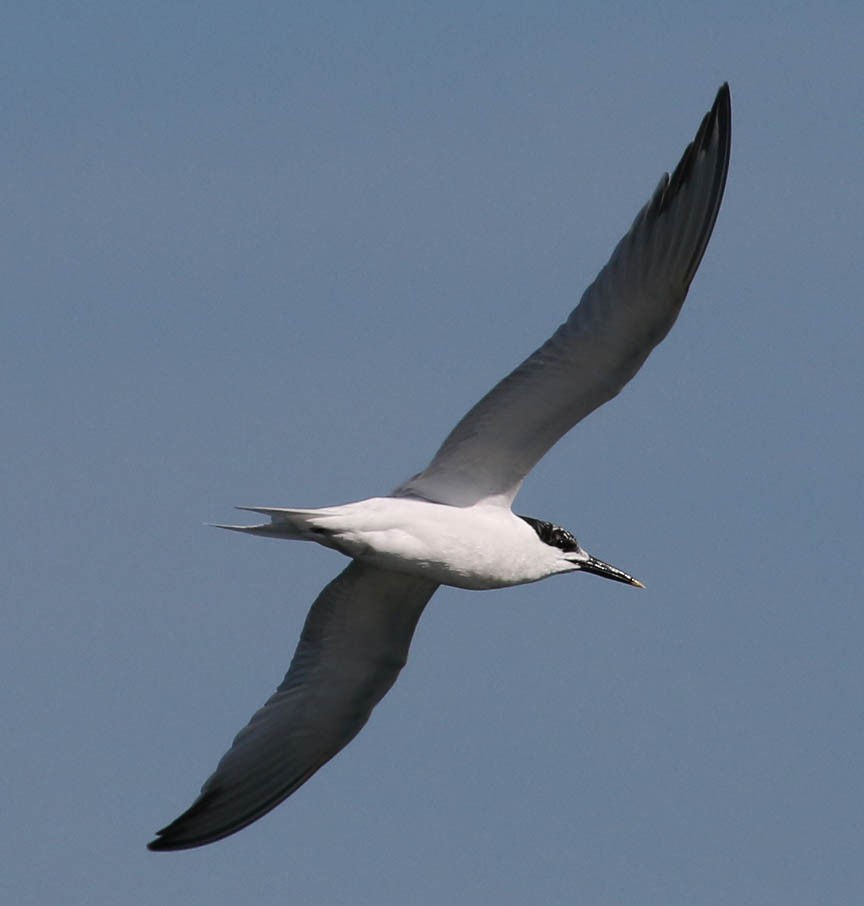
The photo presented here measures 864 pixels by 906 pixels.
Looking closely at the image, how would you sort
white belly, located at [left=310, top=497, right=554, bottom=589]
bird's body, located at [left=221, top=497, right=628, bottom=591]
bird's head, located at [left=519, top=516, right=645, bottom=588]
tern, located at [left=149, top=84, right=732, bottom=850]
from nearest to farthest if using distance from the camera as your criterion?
bird's body, located at [left=221, top=497, right=628, bottom=591] → white belly, located at [left=310, top=497, right=554, bottom=589] → tern, located at [left=149, top=84, right=732, bottom=850] → bird's head, located at [left=519, top=516, right=645, bottom=588]

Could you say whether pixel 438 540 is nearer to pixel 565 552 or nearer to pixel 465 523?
pixel 465 523

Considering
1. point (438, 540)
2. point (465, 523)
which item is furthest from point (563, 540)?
point (438, 540)

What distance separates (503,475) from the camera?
16172 mm

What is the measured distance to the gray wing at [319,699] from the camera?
656 inches

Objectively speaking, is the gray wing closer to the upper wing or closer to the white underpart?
the white underpart

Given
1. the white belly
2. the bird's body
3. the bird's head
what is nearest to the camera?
the bird's body

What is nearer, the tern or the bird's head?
the tern

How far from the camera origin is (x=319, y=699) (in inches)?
670

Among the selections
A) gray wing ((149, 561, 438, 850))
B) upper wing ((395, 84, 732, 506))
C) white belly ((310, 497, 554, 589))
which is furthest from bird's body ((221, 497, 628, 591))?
gray wing ((149, 561, 438, 850))

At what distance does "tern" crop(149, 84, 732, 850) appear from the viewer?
50.8 ft

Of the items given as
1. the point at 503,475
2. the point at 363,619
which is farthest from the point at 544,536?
the point at 363,619

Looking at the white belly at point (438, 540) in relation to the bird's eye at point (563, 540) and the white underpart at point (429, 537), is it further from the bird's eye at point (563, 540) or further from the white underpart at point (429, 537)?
the bird's eye at point (563, 540)

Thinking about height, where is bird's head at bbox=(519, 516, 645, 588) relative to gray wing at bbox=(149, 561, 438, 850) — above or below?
above

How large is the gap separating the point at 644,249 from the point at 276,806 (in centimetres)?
492
